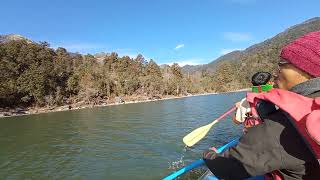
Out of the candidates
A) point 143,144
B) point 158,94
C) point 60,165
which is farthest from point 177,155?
point 158,94

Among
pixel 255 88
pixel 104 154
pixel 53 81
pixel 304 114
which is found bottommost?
pixel 104 154

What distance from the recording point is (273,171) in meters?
1.68

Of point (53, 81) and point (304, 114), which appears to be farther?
point (53, 81)

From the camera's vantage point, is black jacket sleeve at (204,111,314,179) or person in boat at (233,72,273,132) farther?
person in boat at (233,72,273,132)

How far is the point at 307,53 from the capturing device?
1.63 metres

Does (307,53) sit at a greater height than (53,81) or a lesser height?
lesser

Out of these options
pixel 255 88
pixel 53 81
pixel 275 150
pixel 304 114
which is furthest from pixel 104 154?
pixel 53 81

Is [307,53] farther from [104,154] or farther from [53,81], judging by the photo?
[53,81]

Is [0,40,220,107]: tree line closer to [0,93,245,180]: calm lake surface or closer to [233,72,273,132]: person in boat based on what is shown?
[0,93,245,180]: calm lake surface

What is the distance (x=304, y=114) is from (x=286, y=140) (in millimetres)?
155

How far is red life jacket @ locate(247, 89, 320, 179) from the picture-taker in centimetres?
140

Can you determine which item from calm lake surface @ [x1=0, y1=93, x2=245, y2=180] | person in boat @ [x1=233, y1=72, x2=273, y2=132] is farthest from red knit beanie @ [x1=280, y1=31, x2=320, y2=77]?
calm lake surface @ [x1=0, y1=93, x2=245, y2=180]

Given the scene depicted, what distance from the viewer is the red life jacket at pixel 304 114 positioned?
1.40 meters

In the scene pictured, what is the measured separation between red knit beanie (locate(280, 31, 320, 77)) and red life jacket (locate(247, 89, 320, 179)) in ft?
0.57
